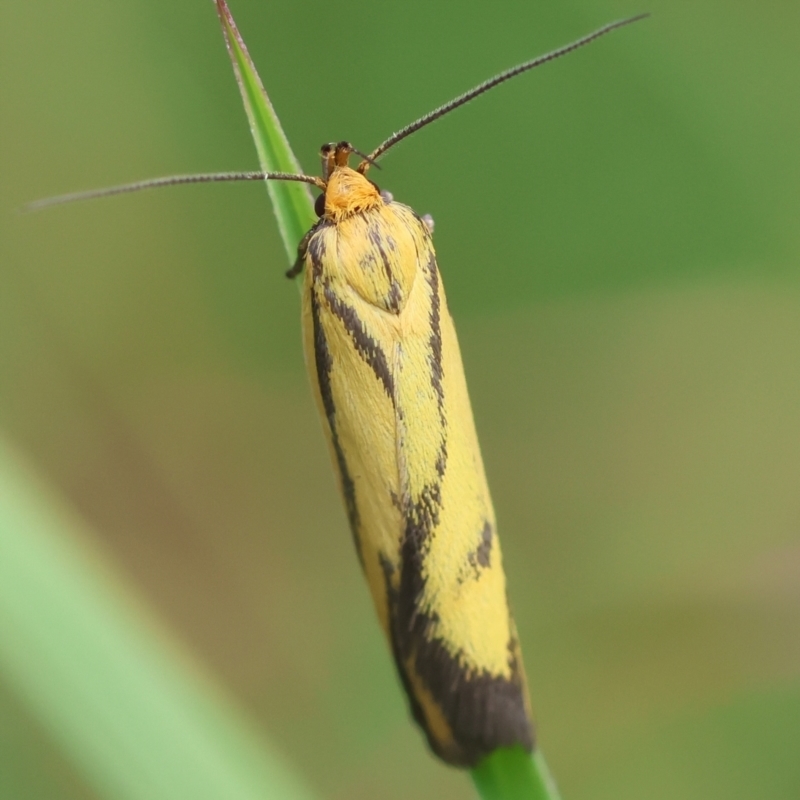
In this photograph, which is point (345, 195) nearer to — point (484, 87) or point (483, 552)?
point (484, 87)

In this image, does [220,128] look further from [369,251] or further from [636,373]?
[636,373]

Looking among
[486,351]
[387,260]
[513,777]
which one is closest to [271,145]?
[387,260]

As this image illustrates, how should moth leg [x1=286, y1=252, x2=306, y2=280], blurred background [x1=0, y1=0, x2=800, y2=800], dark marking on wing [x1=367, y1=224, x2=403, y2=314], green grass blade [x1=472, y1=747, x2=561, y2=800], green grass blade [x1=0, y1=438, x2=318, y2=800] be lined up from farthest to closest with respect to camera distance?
blurred background [x1=0, y1=0, x2=800, y2=800] < moth leg [x1=286, y1=252, x2=306, y2=280] < dark marking on wing [x1=367, y1=224, x2=403, y2=314] < green grass blade [x1=472, y1=747, x2=561, y2=800] < green grass blade [x1=0, y1=438, x2=318, y2=800]

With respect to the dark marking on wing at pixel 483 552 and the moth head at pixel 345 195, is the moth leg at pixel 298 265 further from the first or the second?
the dark marking on wing at pixel 483 552

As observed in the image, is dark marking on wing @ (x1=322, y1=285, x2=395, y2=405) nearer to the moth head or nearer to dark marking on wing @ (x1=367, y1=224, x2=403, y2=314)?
dark marking on wing @ (x1=367, y1=224, x2=403, y2=314)

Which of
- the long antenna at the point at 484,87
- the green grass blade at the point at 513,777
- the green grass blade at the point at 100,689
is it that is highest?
the long antenna at the point at 484,87

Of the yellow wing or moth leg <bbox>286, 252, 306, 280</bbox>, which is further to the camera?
moth leg <bbox>286, 252, 306, 280</bbox>

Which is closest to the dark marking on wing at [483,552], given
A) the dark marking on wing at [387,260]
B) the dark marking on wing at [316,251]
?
the dark marking on wing at [387,260]

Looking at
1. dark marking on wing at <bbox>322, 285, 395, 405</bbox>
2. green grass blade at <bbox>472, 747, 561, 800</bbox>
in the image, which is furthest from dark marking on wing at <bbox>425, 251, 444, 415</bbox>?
green grass blade at <bbox>472, 747, 561, 800</bbox>
